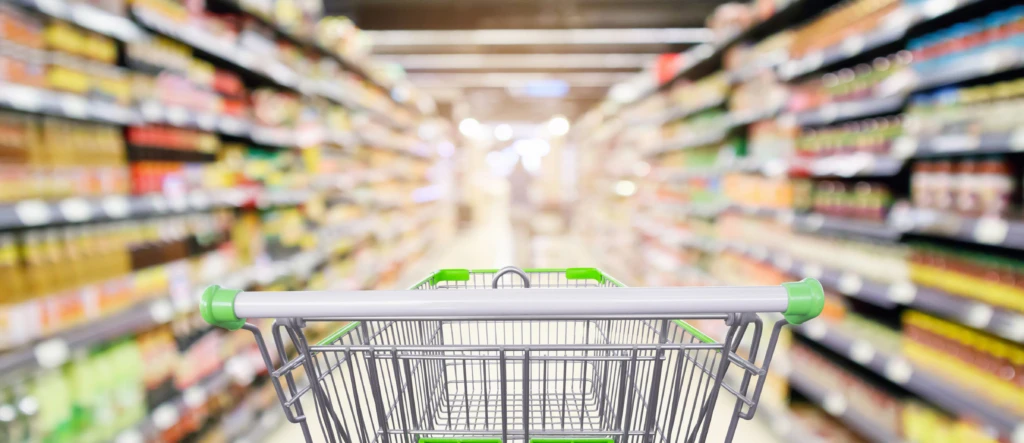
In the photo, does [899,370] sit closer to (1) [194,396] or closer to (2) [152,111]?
(1) [194,396]

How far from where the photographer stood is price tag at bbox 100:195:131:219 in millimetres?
1883

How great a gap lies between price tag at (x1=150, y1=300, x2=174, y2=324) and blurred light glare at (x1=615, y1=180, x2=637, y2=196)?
5.38 m

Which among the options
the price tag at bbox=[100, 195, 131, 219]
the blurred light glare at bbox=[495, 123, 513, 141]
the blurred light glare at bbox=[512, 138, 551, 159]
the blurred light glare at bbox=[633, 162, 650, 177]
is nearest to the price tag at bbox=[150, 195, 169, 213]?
the price tag at bbox=[100, 195, 131, 219]

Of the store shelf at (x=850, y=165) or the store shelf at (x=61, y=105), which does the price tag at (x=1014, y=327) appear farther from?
the store shelf at (x=61, y=105)

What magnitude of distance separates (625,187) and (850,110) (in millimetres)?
4731

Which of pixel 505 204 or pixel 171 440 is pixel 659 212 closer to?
pixel 171 440

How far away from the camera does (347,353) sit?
903 millimetres

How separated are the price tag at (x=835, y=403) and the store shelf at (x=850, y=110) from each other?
125 centimetres

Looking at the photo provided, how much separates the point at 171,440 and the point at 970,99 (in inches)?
131

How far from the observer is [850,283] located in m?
2.50

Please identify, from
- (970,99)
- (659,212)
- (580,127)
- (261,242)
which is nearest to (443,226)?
(580,127)

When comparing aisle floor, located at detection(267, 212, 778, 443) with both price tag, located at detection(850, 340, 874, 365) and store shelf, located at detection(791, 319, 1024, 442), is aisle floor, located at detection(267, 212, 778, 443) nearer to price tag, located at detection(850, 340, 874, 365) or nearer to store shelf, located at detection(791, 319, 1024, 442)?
store shelf, located at detection(791, 319, 1024, 442)

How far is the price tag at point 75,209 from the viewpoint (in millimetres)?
1730

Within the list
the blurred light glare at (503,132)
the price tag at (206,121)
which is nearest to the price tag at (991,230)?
the price tag at (206,121)
